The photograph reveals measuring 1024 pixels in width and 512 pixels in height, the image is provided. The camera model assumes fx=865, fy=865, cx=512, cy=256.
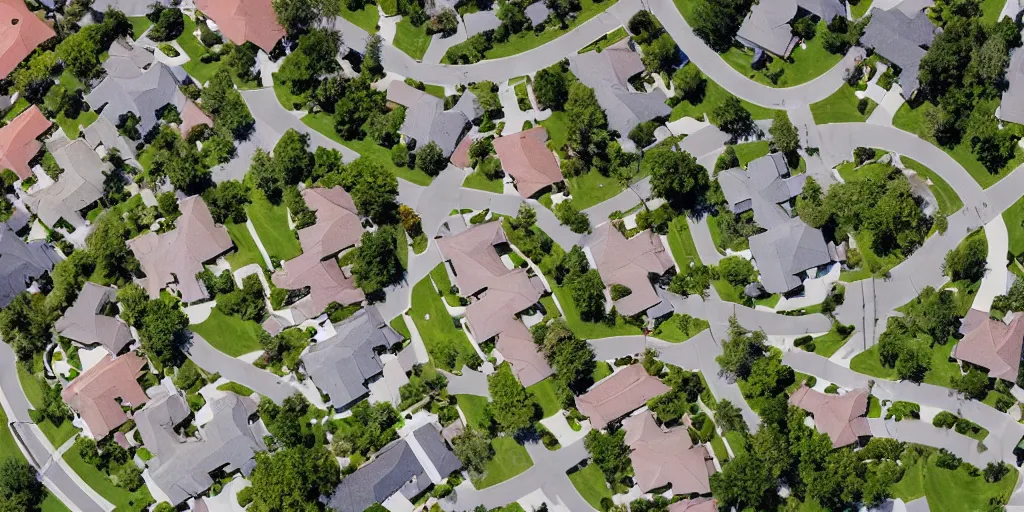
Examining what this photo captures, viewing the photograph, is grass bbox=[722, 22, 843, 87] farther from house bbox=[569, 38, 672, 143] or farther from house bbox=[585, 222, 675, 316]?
house bbox=[585, 222, 675, 316]

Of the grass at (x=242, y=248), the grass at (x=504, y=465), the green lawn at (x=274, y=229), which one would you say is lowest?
the grass at (x=504, y=465)

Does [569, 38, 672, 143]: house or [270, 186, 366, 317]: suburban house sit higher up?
[569, 38, 672, 143]: house

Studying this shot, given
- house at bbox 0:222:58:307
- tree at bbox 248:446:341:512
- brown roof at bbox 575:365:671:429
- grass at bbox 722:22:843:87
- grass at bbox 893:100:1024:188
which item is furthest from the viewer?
house at bbox 0:222:58:307

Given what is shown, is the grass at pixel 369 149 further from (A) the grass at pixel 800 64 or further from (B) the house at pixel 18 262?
(A) the grass at pixel 800 64

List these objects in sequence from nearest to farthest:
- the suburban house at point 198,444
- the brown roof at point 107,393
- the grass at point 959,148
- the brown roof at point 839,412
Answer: the brown roof at point 839,412, the suburban house at point 198,444, the brown roof at point 107,393, the grass at point 959,148

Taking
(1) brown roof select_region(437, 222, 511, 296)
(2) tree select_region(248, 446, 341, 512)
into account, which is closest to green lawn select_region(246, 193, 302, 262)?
(1) brown roof select_region(437, 222, 511, 296)

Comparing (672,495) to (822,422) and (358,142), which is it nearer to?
(822,422)

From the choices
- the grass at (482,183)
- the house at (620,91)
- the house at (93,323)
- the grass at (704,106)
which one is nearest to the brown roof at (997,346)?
the grass at (704,106)

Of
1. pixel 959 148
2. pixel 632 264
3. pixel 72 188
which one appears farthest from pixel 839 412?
pixel 72 188
